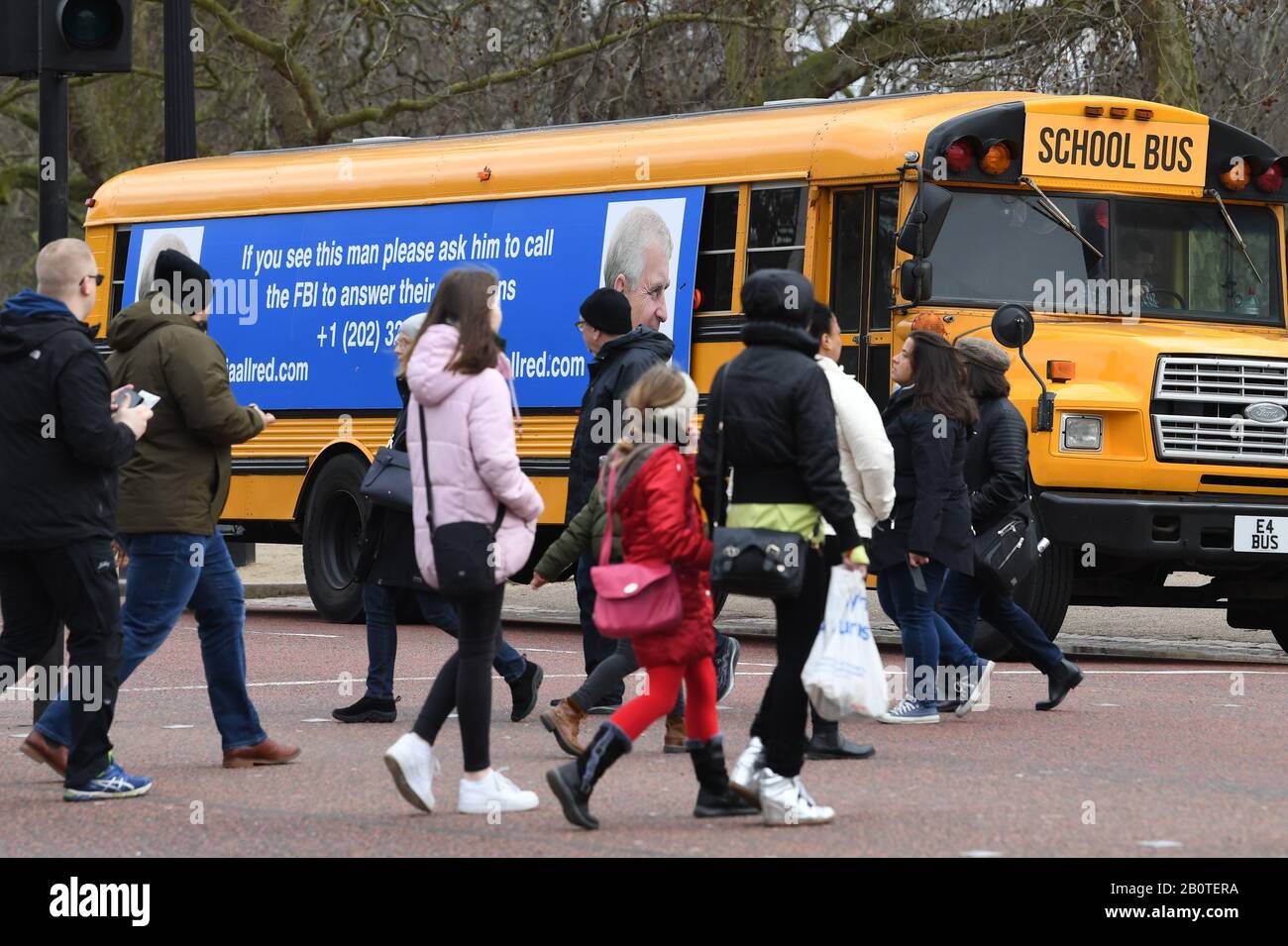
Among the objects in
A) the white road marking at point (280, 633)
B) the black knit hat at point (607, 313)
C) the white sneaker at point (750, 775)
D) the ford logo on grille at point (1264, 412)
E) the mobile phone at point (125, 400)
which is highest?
the black knit hat at point (607, 313)

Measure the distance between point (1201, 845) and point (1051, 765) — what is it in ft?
6.11

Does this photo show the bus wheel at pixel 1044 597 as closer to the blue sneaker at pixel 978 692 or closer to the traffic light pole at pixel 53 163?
the blue sneaker at pixel 978 692

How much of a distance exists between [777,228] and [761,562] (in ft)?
22.6

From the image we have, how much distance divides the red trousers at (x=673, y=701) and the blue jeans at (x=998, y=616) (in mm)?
3239

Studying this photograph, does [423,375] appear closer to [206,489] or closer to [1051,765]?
[206,489]

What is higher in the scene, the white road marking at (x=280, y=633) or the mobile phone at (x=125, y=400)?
the mobile phone at (x=125, y=400)

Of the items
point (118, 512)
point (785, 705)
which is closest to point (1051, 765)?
point (785, 705)

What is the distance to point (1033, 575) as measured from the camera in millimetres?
12984

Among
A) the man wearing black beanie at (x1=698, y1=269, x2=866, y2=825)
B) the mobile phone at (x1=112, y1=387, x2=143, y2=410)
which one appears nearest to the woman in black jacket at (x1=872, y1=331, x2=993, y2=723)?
the man wearing black beanie at (x1=698, y1=269, x2=866, y2=825)

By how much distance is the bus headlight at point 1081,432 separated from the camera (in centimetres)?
1296

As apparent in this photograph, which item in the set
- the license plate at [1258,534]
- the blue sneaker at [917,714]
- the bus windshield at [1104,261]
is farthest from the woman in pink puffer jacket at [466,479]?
the license plate at [1258,534]

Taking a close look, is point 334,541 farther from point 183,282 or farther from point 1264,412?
point 183,282

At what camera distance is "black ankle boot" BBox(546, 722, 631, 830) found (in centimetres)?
744

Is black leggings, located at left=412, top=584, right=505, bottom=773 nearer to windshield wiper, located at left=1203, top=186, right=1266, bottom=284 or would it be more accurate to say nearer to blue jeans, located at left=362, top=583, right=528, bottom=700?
blue jeans, located at left=362, top=583, right=528, bottom=700
